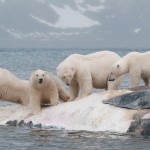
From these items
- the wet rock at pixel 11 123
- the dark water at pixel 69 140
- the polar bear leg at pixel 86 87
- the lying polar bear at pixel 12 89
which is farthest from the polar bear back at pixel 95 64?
the lying polar bear at pixel 12 89

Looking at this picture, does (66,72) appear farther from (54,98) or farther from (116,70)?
(116,70)

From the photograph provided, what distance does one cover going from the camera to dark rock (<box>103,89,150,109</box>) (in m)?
15.7

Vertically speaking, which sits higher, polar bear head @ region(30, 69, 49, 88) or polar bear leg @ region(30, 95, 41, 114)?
polar bear head @ region(30, 69, 49, 88)

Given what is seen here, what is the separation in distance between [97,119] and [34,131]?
1649mm

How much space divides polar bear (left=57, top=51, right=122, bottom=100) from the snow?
726 millimetres

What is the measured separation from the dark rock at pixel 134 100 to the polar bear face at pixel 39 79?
1.87 meters

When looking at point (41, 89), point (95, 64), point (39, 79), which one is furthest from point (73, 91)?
point (39, 79)

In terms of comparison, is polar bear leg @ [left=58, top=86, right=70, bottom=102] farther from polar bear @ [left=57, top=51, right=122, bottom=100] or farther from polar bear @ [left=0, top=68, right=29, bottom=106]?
polar bear @ [left=0, top=68, right=29, bottom=106]

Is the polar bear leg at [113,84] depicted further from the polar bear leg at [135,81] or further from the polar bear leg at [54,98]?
→ the polar bear leg at [54,98]

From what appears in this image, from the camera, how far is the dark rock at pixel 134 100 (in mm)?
15680

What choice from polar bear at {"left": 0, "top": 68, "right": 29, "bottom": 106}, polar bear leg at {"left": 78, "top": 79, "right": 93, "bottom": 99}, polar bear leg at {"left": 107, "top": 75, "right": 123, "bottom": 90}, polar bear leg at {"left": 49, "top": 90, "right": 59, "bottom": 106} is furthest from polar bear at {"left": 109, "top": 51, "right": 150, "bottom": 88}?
polar bear at {"left": 0, "top": 68, "right": 29, "bottom": 106}

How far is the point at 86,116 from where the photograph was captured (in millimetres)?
16141

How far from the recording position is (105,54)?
18.5 m

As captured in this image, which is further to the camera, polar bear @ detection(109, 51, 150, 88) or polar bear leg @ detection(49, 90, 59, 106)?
polar bear @ detection(109, 51, 150, 88)
